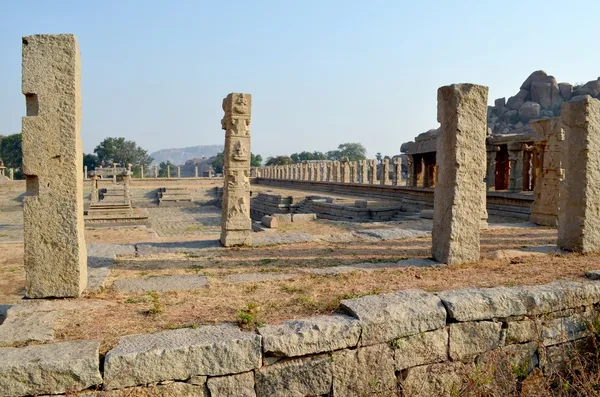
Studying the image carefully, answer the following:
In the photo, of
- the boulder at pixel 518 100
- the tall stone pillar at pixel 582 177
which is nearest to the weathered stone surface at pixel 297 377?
the tall stone pillar at pixel 582 177

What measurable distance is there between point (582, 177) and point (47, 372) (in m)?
7.15

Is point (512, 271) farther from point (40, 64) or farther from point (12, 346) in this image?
point (40, 64)

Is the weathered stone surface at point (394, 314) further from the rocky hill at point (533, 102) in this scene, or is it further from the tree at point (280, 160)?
the tree at point (280, 160)

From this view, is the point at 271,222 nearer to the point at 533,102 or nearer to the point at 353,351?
the point at 353,351

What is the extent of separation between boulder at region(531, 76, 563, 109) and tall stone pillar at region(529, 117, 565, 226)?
40.8m

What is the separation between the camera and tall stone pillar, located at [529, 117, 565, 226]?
1000 cm

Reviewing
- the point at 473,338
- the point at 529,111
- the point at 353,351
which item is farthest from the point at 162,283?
the point at 529,111

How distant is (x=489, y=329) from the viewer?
427 centimetres

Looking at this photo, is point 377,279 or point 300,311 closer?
point 300,311

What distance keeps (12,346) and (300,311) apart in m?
2.28

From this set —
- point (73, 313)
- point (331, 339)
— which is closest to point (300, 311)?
point (331, 339)

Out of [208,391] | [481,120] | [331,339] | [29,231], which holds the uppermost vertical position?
[481,120]

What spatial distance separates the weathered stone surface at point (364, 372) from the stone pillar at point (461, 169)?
8.82 feet

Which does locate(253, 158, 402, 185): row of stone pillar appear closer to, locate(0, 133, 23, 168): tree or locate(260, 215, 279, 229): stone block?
locate(260, 215, 279, 229): stone block
